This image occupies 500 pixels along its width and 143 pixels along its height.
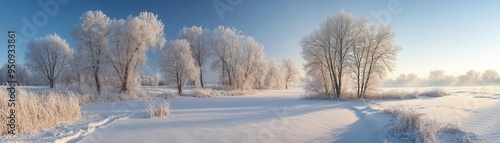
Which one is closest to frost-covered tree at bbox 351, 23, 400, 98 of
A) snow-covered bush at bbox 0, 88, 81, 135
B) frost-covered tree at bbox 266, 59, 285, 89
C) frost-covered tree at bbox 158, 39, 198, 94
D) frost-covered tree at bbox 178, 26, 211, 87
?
frost-covered tree at bbox 158, 39, 198, 94

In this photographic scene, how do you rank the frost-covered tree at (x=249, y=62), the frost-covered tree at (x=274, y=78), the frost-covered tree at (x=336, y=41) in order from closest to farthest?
1. the frost-covered tree at (x=336, y=41)
2. the frost-covered tree at (x=249, y=62)
3. the frost-covered tree at (x=274, y=78)

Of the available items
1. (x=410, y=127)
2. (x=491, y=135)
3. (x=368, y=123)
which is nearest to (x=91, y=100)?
(x=368, y=123)

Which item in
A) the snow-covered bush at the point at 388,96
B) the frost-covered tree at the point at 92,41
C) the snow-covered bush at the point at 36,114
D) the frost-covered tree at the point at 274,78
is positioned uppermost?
the frost-covered tree at the point at 92,41

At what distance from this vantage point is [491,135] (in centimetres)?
604

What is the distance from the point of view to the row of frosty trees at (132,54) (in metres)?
21.9

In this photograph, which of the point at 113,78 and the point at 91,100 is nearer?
the point at 91,100

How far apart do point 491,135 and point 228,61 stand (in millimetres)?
30999

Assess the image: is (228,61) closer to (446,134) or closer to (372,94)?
(372,94)

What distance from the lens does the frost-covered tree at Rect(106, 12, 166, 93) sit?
21688 mm

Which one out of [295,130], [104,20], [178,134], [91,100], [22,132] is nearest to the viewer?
[22,132]

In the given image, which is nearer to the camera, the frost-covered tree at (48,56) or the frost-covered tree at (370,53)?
the frost-covered tree at (370,53)

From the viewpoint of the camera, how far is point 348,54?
2112cm

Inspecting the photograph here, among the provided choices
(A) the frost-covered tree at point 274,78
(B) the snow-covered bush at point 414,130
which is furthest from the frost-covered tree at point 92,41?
(A) the frost-covered tree at point 274,78

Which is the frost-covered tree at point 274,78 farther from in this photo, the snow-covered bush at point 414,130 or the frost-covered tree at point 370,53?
the snow-covered bush at point 414,130
